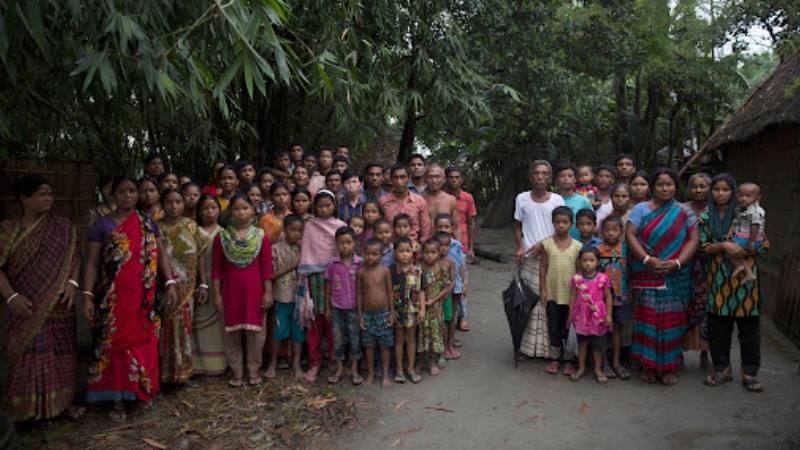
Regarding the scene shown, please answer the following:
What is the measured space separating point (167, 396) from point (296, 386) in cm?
89

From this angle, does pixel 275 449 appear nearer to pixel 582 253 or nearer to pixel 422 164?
pixel 582 253

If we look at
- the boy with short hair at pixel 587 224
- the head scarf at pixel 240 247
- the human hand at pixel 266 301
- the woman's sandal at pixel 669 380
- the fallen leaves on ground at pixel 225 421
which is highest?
the boy with short hair at pixel 587 224

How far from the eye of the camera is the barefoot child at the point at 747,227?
3826 millimetres

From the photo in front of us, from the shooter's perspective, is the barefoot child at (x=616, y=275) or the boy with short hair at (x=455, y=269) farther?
the boy with short hair at (x=455, y=269)

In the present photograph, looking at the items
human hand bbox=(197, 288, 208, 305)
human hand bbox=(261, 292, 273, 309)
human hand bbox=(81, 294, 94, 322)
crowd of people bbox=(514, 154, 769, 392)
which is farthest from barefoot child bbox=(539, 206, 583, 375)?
human hand bbox=(81, 294, 94, 322)

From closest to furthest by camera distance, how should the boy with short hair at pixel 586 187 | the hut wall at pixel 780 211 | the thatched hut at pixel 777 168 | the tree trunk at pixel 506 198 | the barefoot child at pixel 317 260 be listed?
1. the barefoot child at pixel 317 260
2. the boy with short hair at pixel 586 187
3. the hut wall at pixel 780 211
4. the thatched hut at pixel 777 168
5. the tree trunk at pixel 506 198

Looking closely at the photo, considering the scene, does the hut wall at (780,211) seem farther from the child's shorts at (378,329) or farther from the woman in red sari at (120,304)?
the woman in red sari at (120,304)

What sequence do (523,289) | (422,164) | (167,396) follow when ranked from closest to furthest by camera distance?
(167,396), (523,289), (422,164)

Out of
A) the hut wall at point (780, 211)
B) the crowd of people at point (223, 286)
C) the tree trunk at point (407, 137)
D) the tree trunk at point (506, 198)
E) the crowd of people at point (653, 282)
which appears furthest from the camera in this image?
the tree trunk at point (506, 198)

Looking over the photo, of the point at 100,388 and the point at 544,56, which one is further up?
the point at 544,56

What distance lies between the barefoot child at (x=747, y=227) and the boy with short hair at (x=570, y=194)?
1.07 m

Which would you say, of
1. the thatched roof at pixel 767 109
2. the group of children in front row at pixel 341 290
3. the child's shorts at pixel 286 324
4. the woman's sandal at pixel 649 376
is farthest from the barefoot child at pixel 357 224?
the thatched roof at pixel 767 109

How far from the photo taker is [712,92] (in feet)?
38.6

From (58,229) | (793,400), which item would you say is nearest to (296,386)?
(58,229)
